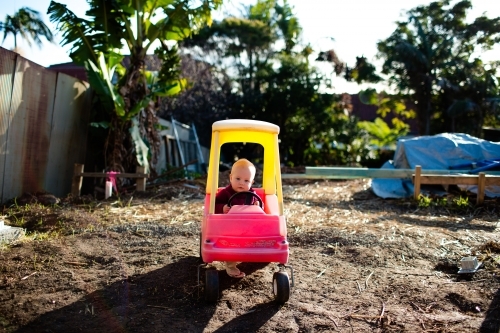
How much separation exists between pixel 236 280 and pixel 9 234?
2.40 meters

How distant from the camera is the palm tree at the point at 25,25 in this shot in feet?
61.7

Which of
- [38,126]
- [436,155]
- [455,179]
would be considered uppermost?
[436,155]

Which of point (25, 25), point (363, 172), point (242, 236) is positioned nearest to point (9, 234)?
point (242, 236)

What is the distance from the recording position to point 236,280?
4.11m

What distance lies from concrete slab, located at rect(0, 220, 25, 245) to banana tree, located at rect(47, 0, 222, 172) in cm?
370

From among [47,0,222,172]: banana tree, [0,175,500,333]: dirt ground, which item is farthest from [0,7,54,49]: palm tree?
[0,175,500,333]: dirt ground

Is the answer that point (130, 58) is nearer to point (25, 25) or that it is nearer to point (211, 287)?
point (211, 287)

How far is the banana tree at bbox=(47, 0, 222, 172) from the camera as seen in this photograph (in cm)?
852

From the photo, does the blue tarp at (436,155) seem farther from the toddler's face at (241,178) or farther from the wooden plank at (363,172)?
the toddler's face at (241,178)

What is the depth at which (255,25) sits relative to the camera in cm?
2381

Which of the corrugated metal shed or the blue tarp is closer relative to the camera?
the corrugated metal shed

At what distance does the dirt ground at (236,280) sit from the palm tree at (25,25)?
14.7m

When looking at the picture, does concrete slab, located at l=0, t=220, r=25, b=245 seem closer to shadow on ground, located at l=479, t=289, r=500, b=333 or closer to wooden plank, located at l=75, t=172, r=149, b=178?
wooden plank, located at l=75, t=172, r=149, b=178

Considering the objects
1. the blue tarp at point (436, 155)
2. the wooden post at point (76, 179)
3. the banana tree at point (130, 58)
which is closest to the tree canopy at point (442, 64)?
the blue tarp at point (436, 155)
